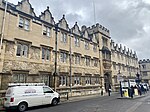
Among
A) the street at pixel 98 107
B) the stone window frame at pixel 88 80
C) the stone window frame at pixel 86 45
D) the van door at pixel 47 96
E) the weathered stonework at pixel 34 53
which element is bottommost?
the street at pixel 98 107

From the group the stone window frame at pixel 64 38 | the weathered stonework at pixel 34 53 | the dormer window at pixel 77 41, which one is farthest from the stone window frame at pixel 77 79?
the weathered stonework at pixel 34 53

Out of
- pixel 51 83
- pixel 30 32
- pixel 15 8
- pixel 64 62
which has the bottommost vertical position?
pixel 51 83

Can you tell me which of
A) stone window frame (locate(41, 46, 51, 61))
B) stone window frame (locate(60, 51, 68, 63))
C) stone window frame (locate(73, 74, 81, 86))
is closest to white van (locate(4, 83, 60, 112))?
stone window frame (locate(41, 46, 51, 61))

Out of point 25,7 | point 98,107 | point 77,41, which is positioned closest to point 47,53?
point 25,7

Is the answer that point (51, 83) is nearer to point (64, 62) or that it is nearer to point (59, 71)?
point (59, 71)

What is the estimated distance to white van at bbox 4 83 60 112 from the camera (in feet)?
39.5

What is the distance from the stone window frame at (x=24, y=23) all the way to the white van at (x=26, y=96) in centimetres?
783

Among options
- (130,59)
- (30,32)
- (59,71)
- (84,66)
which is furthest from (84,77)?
(130,59)

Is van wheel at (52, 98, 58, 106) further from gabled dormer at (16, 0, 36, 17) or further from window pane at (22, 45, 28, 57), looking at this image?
gabled dormer at (16, 0, 36, 17)

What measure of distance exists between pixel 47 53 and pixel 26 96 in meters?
8.75

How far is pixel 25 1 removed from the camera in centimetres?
1881

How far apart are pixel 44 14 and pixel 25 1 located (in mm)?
3297

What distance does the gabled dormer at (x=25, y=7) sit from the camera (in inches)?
715

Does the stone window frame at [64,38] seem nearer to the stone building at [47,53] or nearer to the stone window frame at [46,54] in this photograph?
the stone building at [47,53]
